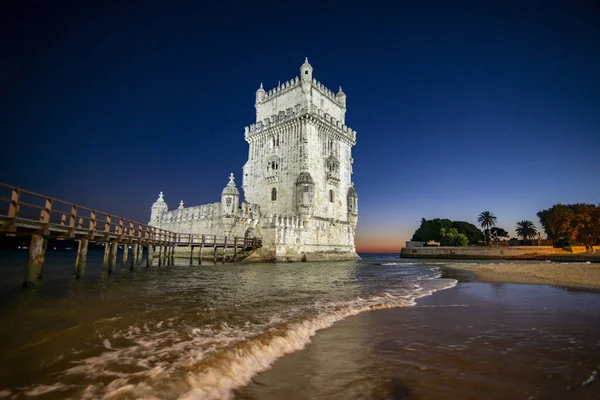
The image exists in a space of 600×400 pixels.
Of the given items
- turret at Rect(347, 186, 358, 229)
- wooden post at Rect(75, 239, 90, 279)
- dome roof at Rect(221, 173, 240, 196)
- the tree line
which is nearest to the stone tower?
turret at Rect(347, 186, 358, 229)

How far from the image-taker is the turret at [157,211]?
42062 mm

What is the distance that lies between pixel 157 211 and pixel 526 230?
81.4 metres

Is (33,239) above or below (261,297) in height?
above

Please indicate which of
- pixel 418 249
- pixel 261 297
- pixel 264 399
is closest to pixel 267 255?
pixel 261 297

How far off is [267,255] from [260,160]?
41.4ft

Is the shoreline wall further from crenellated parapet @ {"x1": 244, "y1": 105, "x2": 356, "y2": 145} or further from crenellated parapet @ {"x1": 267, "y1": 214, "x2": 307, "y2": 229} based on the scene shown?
crenellated parapet @ {"x1": 267, "y1": 214, "x2": 307, "y2": 229}

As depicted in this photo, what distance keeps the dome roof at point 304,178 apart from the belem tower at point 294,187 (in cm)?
12

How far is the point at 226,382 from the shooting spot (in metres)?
3.61

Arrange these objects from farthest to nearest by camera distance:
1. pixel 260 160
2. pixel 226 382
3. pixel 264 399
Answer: pixel 260 160, pixel 226 382, pixel 264 399

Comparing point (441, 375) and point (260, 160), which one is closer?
point (441, 375)

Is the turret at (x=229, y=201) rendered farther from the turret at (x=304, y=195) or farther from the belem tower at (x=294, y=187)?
the turret at (x=304, y=195)

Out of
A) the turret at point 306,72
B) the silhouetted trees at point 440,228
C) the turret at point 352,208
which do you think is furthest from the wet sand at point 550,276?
the silhouetted trees at point 440,228

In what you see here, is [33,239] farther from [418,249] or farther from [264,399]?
[418,249]

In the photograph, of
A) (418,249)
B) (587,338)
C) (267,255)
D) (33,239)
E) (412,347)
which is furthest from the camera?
(418,249)
